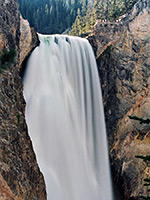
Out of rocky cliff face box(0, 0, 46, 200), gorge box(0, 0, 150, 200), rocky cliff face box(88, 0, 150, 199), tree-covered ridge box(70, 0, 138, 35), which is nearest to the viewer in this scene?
rocky cliff face box(0, 0, 46, 200)

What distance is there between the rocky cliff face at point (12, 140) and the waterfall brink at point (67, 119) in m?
3.27

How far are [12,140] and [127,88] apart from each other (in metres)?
13.2

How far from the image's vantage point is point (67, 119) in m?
16.1

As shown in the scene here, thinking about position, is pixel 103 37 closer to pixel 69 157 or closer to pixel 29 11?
pixel 69 157

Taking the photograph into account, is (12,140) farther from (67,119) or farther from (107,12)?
(107,12)

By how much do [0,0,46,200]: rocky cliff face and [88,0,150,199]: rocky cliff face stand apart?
29.1 ft

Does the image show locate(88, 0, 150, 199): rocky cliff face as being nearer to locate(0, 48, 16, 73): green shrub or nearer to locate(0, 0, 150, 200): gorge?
locate(0, 0, 150, 200): gorge

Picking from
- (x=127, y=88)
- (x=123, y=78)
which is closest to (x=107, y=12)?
(x=123, y=78)

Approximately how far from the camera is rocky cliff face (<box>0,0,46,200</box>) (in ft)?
23.0

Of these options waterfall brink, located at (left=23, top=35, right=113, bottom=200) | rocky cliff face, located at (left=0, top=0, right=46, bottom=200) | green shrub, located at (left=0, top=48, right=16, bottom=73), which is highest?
green shrub, located at (left=0, top=48, right=16, bottom=73)

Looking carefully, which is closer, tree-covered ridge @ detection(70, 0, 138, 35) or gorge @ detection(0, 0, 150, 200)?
gorge @ detection(0, 0, 150, 200)

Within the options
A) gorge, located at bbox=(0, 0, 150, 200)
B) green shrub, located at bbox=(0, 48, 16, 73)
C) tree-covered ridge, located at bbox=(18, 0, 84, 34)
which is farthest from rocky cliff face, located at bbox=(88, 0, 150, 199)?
tree-covered ridge, located at bbox=(18, 0, 84, 34)

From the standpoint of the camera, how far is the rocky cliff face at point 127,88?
16.9 meters

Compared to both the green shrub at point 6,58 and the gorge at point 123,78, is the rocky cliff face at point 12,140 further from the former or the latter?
the gorge at point 123,78
